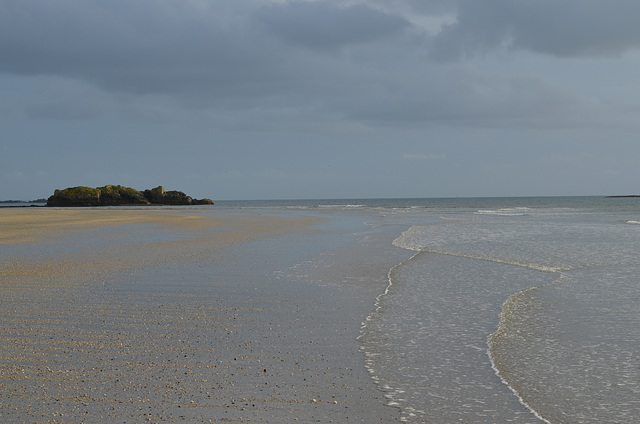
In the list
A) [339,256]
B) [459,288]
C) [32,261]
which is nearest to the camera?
[459,288]

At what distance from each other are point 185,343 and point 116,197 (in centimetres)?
12038

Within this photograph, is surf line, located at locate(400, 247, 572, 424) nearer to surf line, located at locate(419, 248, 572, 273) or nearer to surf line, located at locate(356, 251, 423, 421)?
surf line, located at locate(419, 248, 572, 273)

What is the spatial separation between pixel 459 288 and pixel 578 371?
202 inches

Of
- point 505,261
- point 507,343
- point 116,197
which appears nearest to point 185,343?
point 507,343

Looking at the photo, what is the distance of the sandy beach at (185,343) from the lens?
4.68 metres

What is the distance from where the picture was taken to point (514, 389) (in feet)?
17.3

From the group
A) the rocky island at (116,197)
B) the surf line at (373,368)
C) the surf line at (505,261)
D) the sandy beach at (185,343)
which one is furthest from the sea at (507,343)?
the rocky island at (116,197)

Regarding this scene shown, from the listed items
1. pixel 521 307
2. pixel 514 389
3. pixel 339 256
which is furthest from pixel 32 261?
pixel 514 389

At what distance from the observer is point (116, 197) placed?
119375 mm

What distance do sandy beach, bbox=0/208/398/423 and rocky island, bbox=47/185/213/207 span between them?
353ft

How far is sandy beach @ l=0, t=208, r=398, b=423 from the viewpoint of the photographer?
468 centimetres

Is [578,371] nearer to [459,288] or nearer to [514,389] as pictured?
[514,389]

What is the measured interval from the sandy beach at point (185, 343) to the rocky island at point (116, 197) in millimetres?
107612

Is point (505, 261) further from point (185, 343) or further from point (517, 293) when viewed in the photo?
point (185, 343)
